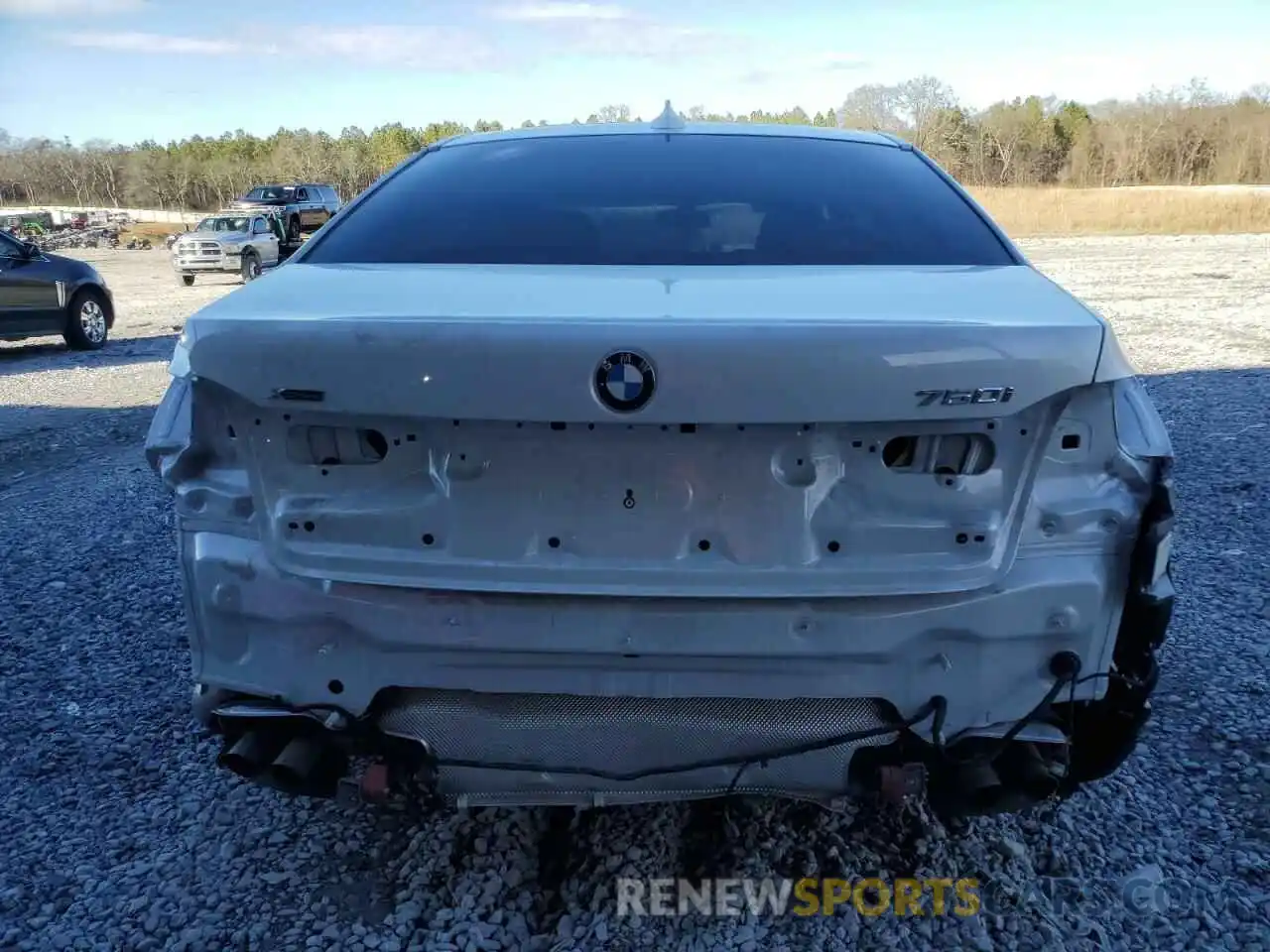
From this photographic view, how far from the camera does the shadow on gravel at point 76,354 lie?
39.1 ft

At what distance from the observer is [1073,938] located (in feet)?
7.89

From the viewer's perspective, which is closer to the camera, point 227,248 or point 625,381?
point 625,381

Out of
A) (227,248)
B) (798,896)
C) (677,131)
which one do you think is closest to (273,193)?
(227,248)

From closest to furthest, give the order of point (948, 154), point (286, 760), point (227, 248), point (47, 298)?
1. point (286, 760)
2. point (47, 298)
3. point (227, 248)
4. point (948, 154)

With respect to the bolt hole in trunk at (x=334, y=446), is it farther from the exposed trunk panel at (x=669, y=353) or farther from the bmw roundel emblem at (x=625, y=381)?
the bmw roundel emblem at (x=625, y=381)

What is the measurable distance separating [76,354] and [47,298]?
2.44 feet

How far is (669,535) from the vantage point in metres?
2.00

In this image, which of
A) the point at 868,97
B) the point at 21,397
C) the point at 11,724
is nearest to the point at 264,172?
the point at 868,97

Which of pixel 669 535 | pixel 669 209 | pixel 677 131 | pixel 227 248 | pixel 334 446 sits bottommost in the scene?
pixel 227 248

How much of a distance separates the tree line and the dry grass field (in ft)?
72.8

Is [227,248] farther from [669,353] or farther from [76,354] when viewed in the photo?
[669,353]

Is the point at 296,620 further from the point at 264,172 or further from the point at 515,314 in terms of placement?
the point at 264,172

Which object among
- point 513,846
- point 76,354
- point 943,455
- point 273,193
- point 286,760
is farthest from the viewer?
point 273,193

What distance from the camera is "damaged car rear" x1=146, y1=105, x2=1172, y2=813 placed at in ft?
6.21
